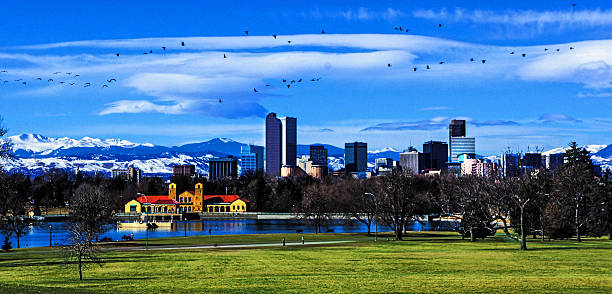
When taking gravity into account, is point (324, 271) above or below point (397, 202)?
below

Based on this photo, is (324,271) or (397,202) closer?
(324,271)

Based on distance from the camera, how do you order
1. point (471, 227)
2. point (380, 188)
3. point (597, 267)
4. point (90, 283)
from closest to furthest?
point (90, 283)
point (597, 267)
point (471, 227)
point (380, 188)

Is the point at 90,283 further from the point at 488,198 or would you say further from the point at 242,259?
the point at 488,198

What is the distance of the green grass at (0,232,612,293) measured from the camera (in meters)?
42.9

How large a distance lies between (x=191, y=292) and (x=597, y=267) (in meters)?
30.9

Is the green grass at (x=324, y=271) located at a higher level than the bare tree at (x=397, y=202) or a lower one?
lower

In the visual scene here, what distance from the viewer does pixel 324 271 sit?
53.4 m

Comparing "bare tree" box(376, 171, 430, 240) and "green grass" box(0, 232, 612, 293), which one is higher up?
"bare tree" box(376, 171, 430, 240)

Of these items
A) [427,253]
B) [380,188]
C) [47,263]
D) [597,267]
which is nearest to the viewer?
[597,267]

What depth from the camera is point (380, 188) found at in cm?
11706

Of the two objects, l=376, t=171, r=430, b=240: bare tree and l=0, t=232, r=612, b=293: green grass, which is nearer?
l=0, t=232, r=612, b=293: green grass

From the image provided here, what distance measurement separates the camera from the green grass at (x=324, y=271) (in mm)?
42906

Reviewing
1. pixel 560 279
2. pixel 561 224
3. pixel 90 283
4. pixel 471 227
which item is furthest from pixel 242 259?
pixel 561 224

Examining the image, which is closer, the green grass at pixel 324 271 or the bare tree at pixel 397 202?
the green grass at pixel 324 271
